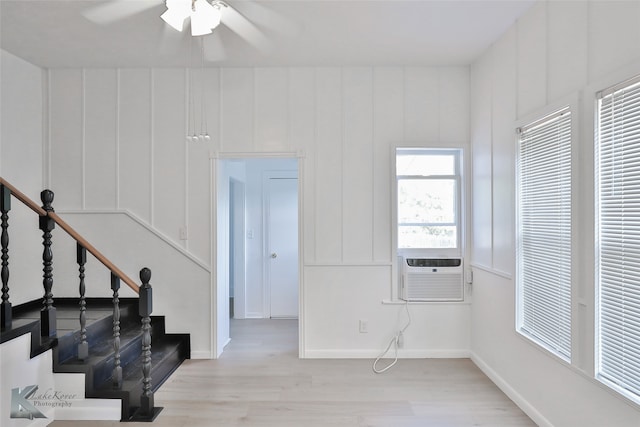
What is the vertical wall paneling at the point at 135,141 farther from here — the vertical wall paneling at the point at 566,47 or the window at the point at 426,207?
the vertical wall paneling at the point at 566,47

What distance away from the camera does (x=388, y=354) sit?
3.51 meters

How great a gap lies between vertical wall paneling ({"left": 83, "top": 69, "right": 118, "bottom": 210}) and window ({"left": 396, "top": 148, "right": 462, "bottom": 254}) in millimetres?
2864

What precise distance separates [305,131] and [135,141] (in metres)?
1.70

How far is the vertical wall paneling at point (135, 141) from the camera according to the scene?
355cm

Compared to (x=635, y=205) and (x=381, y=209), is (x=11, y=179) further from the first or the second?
(x=635, y=205)

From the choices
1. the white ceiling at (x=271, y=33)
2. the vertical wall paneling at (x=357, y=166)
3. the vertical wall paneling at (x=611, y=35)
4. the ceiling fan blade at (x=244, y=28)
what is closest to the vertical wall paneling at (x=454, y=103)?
the white ceiling at (x=271, y=33)

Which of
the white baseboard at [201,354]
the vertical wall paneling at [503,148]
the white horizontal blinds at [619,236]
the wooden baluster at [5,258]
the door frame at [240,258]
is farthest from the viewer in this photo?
the door frame at [240,258]

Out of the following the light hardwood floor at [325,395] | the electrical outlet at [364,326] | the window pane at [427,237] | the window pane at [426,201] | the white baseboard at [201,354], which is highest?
the window pane at [426,201]

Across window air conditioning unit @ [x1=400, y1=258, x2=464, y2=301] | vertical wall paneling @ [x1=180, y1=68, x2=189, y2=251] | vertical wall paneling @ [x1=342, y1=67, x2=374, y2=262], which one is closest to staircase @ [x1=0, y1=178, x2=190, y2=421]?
vertical wall paneling @ [x1=180, y1=68, x2=189, y2=251]

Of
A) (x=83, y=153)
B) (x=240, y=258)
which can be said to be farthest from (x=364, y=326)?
(x=83, y=153)

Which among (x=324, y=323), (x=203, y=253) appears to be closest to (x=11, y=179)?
Answer: (x=203, y=253)

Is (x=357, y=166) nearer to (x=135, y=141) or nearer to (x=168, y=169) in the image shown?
(x=168, y=169)

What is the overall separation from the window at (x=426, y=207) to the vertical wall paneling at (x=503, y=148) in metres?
0.53

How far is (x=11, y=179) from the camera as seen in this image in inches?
128
